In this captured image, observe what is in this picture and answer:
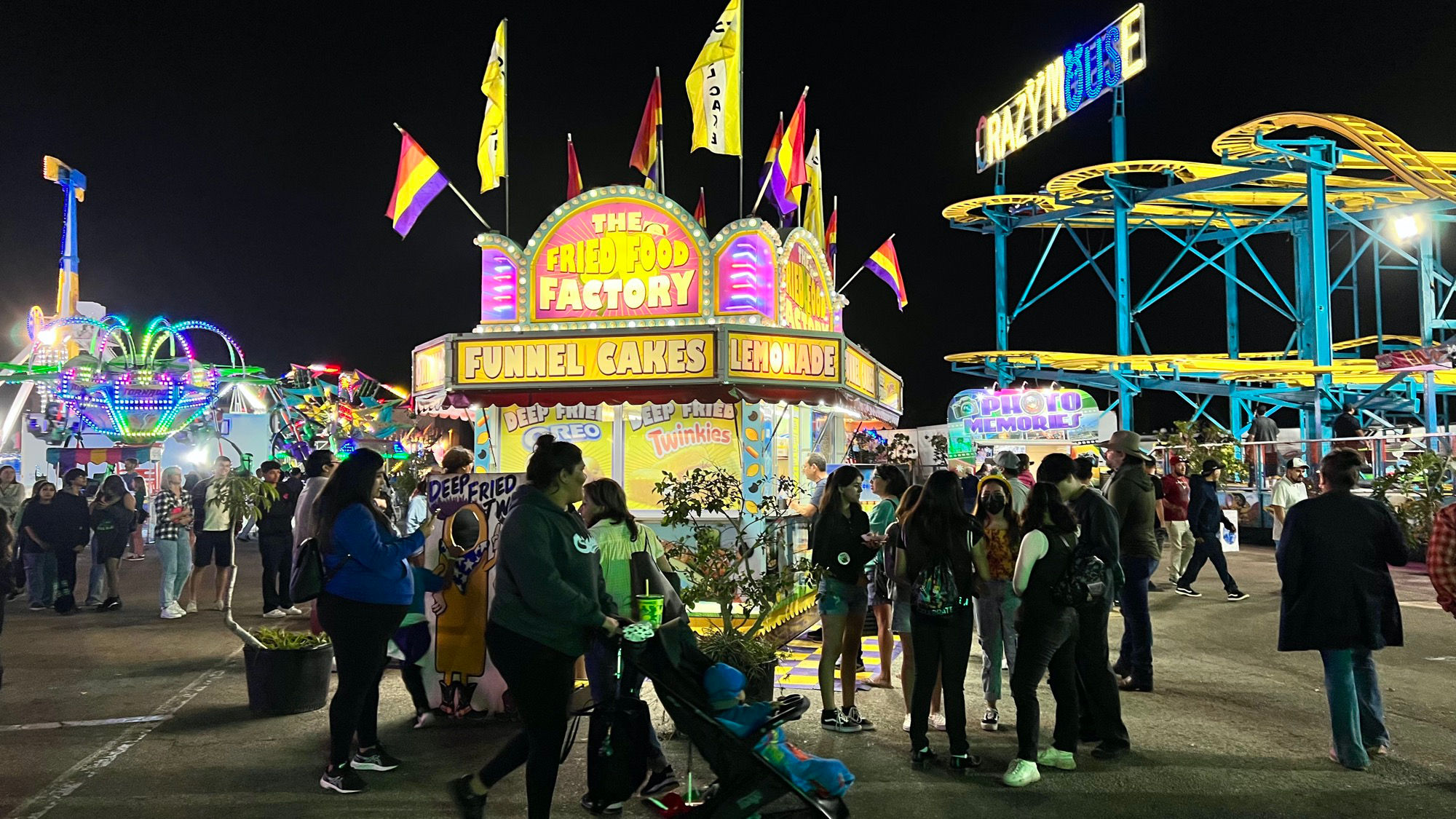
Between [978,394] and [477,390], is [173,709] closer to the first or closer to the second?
[477,390]

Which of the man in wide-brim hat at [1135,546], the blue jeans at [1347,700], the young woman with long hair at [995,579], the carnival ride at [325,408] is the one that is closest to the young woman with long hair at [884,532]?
the young woman with long hair at [995,579]

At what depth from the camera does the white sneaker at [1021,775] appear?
16.7 feet

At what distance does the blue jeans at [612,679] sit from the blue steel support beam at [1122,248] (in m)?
29.8

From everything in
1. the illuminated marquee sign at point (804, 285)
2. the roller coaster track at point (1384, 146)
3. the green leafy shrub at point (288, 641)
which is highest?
the roller coaster track at point (1384, 146)

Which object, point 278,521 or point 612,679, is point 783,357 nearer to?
point 278,521

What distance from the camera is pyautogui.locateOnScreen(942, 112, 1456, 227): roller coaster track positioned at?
69.8 ft

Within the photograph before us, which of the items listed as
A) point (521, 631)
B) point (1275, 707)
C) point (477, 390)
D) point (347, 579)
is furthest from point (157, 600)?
point (1275, 707)

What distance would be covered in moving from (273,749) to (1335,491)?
6153 mm

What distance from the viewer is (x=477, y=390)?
1161cm

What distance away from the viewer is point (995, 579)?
19.3 ft

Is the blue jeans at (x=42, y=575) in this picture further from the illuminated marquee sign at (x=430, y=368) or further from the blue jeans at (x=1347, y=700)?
the blue jeans at (x=1347, y=700)

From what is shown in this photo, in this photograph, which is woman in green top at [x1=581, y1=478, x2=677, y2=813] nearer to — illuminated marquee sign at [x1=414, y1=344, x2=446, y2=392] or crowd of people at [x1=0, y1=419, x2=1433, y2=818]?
crowd of people at [x1=0, y1=419, x2=1433, y2=818]

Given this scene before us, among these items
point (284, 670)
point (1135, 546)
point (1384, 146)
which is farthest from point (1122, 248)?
point (284, 670)

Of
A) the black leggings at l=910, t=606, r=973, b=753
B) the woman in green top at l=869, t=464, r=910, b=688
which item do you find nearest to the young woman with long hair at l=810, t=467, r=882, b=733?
the black leggings at l=910, t=606, r=973, b=753
